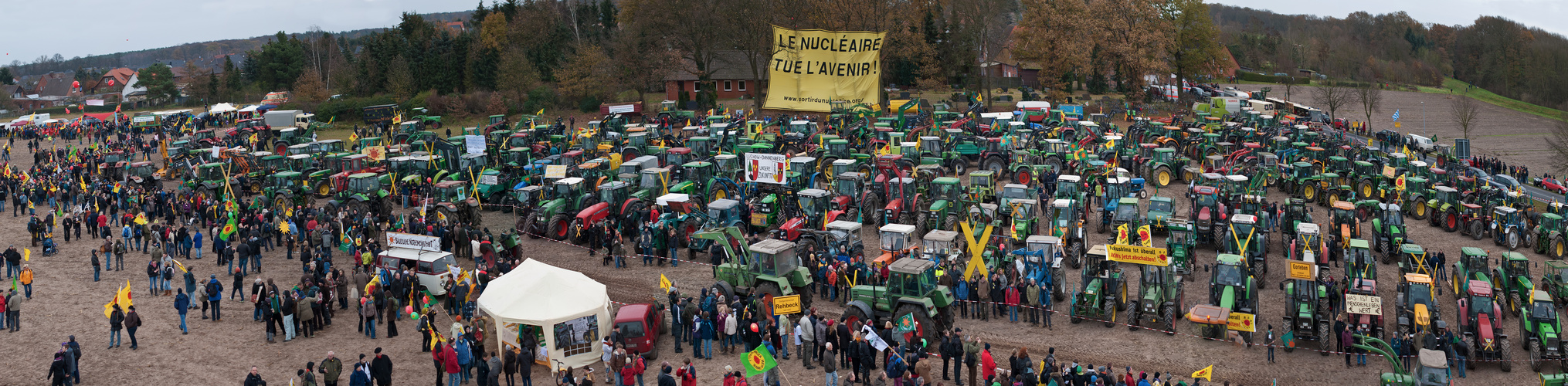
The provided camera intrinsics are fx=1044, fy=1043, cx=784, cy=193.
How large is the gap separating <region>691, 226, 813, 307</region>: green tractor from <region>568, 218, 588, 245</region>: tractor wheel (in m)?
6.96

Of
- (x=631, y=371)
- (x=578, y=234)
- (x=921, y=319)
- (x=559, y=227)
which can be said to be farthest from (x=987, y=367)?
(x=559, y=227)

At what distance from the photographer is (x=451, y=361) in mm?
15523

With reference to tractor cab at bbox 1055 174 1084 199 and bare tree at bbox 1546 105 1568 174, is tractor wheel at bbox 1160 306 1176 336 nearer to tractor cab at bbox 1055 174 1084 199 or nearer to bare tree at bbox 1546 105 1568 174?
tractor cab at bbox 1055 174 1084 199

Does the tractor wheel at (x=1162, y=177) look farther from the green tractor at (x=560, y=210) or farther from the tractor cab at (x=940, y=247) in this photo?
the green tractor at (x=560, y=210)

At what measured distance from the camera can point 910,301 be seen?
55.5ft

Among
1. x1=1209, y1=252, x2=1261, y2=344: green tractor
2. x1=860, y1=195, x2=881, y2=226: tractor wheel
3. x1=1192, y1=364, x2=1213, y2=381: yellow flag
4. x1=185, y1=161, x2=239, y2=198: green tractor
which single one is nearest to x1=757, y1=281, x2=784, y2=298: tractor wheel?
x1=1192, y1=364, x2=1213, y2=381: yellow flag

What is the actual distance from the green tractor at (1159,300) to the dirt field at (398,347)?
0.23m

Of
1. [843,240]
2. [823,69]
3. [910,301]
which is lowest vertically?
[910,301]

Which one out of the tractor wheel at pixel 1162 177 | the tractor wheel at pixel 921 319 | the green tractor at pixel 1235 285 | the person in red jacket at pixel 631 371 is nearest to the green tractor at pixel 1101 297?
the green tractor at pixel 1235 285

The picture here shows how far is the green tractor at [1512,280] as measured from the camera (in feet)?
60.7

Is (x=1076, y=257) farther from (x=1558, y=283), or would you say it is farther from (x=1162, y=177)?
(x=1162, y=177)

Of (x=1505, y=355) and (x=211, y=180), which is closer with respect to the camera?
(x=1505, y=355)

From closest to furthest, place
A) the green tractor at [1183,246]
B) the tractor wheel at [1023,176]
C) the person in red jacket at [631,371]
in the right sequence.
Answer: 1. the person in red jacket at [631,371]
2. the green tractor at [1183,246]
3. the tractor wheel at [1023,176]

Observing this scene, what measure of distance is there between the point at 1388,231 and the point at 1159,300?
28.1 feet
